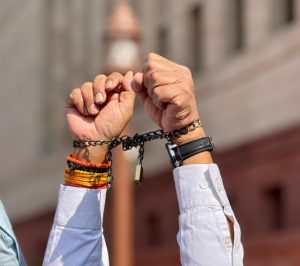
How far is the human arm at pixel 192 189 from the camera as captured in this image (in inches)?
114

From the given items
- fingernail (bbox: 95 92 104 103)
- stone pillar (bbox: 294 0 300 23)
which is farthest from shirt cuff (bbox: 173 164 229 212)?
stone pillar (bbox: 294 0 300 23)

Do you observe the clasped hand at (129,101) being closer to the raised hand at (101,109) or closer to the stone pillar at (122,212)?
the raised hand at (101,109)

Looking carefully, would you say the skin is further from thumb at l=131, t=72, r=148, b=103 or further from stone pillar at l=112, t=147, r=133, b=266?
stone pillar at l=112, t=147, r=133, b=266

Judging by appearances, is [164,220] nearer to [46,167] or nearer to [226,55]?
[226,55]

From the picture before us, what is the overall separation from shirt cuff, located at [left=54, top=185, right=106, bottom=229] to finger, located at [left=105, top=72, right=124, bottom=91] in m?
0.27

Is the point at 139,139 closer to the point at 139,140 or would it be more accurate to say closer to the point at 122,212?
the point at 139,140

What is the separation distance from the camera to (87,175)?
3.18 metres

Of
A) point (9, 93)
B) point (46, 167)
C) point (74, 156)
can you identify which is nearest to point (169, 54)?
point (46, 167)

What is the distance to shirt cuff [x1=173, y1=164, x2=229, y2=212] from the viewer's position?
9.64 feet

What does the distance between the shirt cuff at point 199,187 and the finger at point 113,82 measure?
34 centimetres

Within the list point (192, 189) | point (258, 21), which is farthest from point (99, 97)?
point (258, 21)

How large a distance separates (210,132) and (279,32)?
3.65 m

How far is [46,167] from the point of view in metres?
35.4

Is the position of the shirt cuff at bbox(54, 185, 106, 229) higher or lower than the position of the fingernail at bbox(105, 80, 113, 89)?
lower
